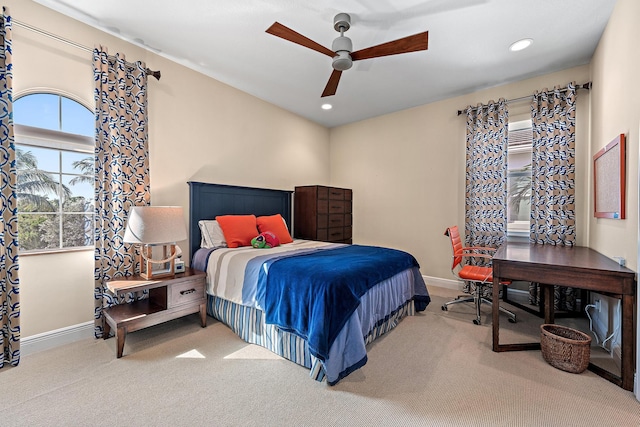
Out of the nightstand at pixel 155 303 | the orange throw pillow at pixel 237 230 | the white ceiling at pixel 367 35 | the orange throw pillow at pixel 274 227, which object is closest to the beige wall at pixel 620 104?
the white ceiling at pixel 367 35

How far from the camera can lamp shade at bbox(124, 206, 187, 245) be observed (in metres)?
2.38

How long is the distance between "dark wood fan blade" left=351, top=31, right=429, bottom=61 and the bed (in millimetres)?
1797

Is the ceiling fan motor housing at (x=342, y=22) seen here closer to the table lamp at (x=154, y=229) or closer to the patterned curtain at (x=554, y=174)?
the table lamp at (x=154, y=229)

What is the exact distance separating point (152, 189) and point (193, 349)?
174 cm

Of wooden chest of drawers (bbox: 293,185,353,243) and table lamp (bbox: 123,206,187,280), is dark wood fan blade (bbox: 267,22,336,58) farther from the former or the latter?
wooden chest of drawers (bbox: 293,185,353,243)

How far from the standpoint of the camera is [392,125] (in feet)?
15.8

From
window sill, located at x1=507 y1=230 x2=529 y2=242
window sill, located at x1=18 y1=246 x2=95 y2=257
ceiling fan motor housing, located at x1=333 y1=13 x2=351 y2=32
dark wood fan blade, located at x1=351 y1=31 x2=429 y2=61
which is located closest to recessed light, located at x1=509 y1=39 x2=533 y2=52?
dark wood fan blade, located at x1=351 y1=31 x2=429 y2=61

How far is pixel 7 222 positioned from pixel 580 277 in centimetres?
428

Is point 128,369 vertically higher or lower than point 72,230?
lower

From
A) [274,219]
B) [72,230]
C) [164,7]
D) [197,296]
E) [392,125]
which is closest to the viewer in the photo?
[164,7]

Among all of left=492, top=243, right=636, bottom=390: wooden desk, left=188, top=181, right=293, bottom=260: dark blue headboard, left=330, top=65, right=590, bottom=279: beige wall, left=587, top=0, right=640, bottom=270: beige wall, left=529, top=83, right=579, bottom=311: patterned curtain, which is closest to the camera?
left=492, top=243, right=636, bottom=390: wooden desk

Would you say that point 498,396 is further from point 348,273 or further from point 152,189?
point 152,189

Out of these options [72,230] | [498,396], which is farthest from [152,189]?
[498,396]

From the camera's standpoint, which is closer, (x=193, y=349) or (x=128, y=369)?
(x=128, y=369)
